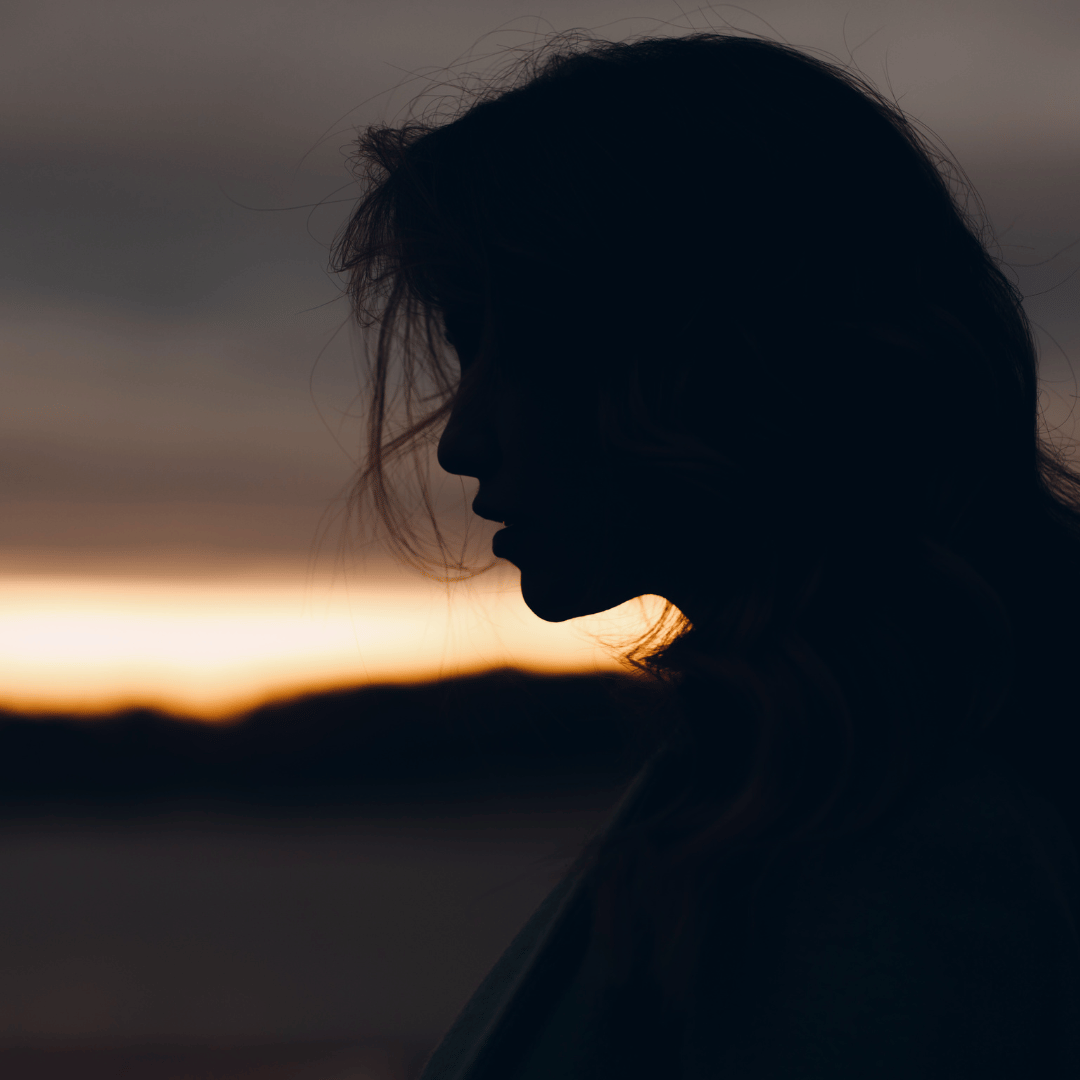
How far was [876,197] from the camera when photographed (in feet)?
3.63

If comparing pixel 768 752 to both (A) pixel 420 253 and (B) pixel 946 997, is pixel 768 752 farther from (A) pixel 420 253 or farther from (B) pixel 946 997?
(A) pixel 420 253

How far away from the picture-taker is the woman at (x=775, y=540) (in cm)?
77

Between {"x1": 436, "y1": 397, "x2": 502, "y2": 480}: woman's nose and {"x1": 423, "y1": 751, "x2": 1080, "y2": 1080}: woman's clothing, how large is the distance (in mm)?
680

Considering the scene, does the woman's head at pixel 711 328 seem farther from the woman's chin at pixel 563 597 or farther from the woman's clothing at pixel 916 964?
the woman's clothing at pixel 916 964

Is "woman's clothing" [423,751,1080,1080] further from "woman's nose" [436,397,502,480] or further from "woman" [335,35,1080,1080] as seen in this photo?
"woman's nose" [436,397,502,480]

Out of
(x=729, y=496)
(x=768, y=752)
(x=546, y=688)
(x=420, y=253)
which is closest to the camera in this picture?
(x=768, y=752)

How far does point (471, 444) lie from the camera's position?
1.19 m

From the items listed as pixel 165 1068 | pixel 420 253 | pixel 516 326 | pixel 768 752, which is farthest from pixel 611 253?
pixel 165 1068

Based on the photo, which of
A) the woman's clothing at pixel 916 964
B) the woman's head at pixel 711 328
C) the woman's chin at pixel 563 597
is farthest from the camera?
the woman's chin at pixel 563 597

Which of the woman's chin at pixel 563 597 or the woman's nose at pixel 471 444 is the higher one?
the woman's nose at pixel 471 444

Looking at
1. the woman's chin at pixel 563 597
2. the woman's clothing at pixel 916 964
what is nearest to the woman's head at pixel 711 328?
the woman's chin at pixel 563 597

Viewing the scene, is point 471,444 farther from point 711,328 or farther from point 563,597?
point 711,328

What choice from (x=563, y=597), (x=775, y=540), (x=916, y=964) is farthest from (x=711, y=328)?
(x=916, y=964)

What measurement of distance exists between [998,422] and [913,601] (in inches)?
11.8
